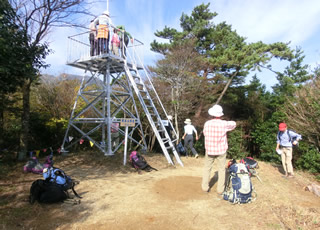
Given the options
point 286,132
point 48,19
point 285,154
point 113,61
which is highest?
point 48,19

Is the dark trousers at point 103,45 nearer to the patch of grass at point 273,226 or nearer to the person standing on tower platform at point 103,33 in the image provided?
the person standing on tower platform at point 103,33

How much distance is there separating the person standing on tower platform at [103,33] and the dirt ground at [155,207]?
4.42m

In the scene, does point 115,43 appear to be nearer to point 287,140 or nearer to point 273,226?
point 287,140

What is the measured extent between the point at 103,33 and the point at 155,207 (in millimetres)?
6154

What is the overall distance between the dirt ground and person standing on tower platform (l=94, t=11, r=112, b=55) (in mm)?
4416

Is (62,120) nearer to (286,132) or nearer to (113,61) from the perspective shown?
(113,61)

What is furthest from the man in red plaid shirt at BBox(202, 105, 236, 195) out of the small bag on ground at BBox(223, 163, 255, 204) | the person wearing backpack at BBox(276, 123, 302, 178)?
the person wearing backpack at BBox(276, 123, 302, 178)

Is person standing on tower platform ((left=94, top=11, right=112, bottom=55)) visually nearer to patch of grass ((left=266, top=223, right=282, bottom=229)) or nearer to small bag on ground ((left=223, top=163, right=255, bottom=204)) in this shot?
small bag on ground ((left=223, top=163, right=255, bottom=204))

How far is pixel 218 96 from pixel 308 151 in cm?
709

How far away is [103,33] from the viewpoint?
750 centimetres

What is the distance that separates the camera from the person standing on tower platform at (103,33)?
7.50 meters

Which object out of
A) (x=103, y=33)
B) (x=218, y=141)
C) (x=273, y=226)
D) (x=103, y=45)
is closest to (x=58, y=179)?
(x=218, y=141)

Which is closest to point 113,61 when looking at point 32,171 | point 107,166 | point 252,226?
point 107,166

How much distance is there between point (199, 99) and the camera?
43.0 ft
